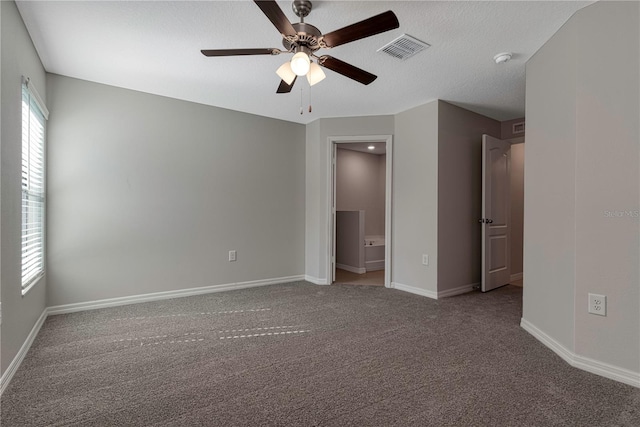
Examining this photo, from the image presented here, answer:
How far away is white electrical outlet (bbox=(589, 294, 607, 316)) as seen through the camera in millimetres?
1977

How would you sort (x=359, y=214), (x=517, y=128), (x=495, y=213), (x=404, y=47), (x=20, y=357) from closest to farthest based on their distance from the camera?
(x=20, y=357), (x=404, y=47), (x=495, y=213), (x=517, y=128), (x=359, y=214)

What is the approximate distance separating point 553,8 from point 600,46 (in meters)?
0.38

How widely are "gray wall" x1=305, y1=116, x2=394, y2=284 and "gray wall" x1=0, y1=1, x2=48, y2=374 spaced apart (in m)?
3.03

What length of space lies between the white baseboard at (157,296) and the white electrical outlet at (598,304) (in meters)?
3.35

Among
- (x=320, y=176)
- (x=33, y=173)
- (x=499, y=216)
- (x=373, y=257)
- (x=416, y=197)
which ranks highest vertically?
(x=320, y=176)

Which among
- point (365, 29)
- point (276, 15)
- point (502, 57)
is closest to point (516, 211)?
point (502, 57)

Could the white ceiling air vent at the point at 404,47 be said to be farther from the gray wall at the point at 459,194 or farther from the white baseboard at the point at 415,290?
the white baseboard at the point at 415,290

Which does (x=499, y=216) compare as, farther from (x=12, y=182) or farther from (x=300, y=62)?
(x=12, y=182)

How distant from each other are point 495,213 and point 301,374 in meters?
3.44

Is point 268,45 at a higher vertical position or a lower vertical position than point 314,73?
higher

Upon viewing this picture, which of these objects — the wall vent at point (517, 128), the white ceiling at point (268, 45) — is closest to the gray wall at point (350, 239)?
the white ceiling at point (268, 45)

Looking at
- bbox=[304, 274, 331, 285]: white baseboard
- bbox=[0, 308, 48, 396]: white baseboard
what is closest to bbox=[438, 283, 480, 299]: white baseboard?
bbox=[304, 274, 331, 285]: white baseboard

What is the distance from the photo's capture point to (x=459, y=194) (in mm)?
3949

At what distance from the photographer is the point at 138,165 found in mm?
3492
